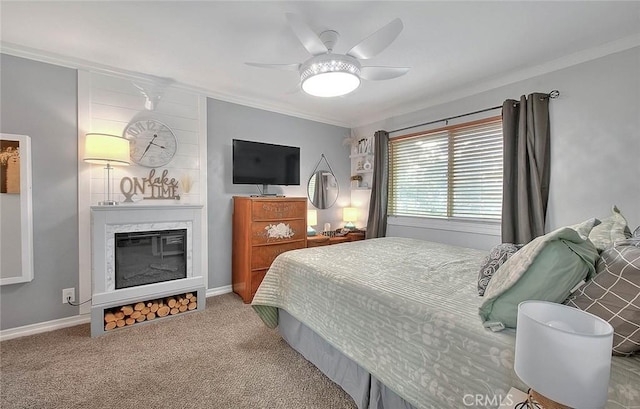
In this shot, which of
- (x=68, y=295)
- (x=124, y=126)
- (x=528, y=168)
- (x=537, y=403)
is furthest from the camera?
(x=124, y=126)

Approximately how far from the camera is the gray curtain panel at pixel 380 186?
13.5 ft

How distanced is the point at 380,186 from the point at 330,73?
242 cm

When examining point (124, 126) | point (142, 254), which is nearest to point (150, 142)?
point (124, 126)

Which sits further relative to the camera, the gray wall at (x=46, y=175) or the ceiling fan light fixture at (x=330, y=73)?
the gray wall at (x=46, y=175)

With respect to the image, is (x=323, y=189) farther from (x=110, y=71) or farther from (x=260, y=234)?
(x=110, y=71)

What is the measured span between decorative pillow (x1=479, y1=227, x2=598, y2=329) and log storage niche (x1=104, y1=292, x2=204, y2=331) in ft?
9.26

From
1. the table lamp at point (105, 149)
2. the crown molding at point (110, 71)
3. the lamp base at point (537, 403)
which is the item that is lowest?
the lamp base at point (537, 403)

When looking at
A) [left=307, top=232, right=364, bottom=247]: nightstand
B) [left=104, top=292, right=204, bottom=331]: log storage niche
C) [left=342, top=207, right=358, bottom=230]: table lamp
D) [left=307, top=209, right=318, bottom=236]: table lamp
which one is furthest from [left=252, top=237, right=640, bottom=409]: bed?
[left=342, top=207, right=358, bottom=230]: table lamp

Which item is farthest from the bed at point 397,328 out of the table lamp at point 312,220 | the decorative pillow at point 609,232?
the table lamp at point 312,220

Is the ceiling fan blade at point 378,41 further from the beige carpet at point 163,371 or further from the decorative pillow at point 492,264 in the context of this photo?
the beige carpet at point 163,371

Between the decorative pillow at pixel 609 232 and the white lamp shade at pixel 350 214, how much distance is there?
3.06 m

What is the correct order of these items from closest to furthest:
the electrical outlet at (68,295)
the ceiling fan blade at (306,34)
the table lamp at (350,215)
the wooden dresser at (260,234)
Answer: the ceiling fan blade at (306,34) < the electrical outlet at (68,295) < the wooden dresser at (260,234) < the table lamp at (350,215)

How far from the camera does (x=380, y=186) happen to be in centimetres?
412

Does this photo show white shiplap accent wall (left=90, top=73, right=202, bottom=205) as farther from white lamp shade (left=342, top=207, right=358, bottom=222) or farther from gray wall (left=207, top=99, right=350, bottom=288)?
white lamp shade (left=342, top=207, right=358, bottom=222)
